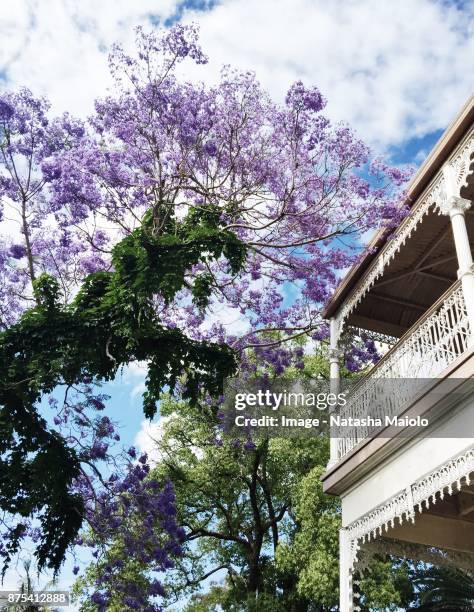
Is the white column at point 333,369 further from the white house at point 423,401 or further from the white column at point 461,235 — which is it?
the white column at point 461,235

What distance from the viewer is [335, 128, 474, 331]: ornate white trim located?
7.18m

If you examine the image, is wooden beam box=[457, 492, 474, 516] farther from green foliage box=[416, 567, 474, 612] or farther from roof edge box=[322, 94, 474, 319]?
green foliage box=[416, 567, 474, 612]

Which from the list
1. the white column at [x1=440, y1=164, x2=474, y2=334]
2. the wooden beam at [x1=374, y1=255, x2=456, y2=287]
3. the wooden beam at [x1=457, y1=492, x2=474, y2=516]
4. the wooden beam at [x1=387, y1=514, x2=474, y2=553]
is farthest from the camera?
the wooden beam at [x1=374, y1=255, x2=456, y2=287]

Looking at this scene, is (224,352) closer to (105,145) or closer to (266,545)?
(105,145)

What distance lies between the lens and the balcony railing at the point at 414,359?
6.74m

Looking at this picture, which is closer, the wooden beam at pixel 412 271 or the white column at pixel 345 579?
the white column at pixel 345 579

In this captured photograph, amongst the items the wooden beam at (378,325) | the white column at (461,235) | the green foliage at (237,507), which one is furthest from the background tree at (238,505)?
the white column at (461,235)

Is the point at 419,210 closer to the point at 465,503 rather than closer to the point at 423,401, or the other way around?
the point at 423,401

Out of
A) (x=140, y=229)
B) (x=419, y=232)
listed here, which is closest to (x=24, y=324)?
(x=140, y=229)

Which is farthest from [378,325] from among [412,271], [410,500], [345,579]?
[410,500]

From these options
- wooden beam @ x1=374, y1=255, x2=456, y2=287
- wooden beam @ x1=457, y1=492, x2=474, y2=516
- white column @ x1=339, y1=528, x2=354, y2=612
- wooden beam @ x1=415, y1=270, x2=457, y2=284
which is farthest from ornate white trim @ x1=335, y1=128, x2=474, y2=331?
white column @ x1=339, y1=528, x2=354, y2=612

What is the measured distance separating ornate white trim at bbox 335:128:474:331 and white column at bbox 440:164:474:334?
55 mm

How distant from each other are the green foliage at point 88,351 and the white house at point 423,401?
6.93ft

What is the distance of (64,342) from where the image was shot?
7496 mm
